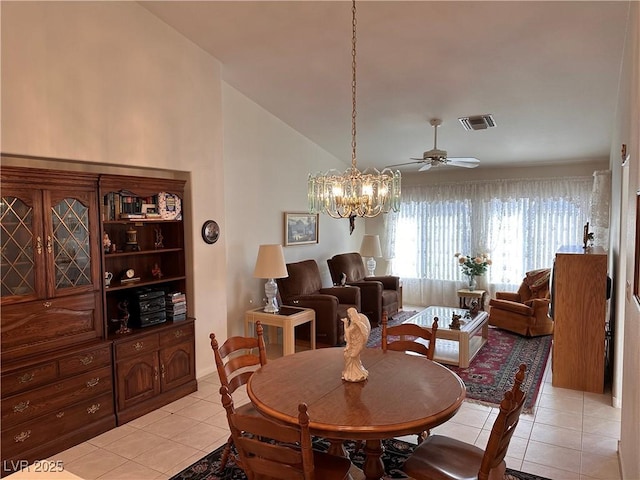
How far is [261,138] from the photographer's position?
18.0 ft

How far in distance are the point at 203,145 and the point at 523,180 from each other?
204 inches

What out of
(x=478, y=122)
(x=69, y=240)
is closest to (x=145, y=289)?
(x=69, y=240)

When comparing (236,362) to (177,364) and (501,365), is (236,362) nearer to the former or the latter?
(177,364)

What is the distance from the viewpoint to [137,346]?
355cm

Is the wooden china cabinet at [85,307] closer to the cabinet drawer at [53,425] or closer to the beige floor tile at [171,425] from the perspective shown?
the cabinet drawer at [53,425]

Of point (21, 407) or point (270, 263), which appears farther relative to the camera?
point (270, 263)

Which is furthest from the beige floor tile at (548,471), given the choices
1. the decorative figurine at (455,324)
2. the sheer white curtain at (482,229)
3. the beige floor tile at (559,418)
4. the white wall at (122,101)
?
the sheer white curtain at (482,229)

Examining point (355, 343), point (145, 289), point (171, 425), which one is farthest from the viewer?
point (145, 289)

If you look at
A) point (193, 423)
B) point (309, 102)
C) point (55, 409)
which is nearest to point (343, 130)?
point (309, 102)

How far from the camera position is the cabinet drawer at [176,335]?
3.80 m

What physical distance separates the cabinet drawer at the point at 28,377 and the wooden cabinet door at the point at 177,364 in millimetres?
955

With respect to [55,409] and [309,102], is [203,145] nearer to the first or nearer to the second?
[309,102]

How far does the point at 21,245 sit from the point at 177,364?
1703 millimetres

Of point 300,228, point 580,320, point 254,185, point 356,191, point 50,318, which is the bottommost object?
point 580,320
